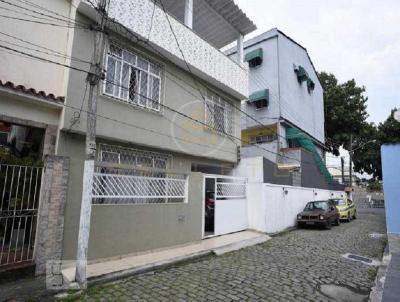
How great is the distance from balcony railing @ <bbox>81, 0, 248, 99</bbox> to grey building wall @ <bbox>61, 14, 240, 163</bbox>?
413 millimetres

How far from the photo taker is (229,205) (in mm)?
10609

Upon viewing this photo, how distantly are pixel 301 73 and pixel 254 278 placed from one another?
18.8m

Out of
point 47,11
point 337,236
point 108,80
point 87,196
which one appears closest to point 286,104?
point 337,236

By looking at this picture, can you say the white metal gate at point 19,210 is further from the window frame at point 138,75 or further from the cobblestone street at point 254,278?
the window frame at point 138,75

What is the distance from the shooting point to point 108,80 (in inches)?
316

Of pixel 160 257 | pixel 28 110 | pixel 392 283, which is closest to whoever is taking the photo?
pixel 392 283

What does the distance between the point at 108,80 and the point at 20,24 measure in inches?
→ 99.7

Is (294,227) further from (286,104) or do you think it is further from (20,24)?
(20,24)

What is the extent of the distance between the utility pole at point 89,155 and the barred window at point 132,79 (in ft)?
6.06

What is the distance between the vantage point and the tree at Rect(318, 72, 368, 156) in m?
28.8

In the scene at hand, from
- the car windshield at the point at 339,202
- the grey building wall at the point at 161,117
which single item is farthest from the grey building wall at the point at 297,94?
the grey building wall at the point at 161,117

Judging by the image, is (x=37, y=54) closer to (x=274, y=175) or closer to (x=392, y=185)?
(x=274, y=175)

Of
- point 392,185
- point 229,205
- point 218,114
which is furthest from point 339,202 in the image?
point 218,114

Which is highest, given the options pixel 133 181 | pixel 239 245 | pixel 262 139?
pixel 262 139
